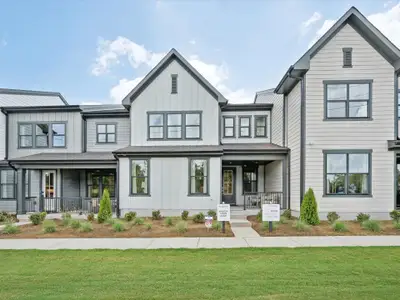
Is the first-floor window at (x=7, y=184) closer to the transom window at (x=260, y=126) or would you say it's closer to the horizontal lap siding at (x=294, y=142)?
the transom window at (x=260, y=126)

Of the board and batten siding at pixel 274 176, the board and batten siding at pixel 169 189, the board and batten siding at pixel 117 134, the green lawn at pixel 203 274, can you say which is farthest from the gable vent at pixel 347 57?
the board and batten siding at pixel 117 134

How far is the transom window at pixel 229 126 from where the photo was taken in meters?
18.5

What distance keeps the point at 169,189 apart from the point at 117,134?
570cm

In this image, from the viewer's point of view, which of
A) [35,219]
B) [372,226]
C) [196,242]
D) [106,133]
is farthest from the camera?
[106,133]

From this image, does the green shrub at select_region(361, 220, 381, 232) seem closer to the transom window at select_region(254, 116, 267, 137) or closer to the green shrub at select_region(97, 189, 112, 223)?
the transom window at select_region(254, 116, 267, 137)

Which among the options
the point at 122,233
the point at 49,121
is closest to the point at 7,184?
the point at 49,121

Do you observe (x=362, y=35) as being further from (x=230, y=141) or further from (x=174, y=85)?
(x=174, y=85)

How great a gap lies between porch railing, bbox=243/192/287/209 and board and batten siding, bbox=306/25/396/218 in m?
2.75

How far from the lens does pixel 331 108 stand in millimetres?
13414

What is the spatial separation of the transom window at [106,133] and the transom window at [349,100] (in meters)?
12.3

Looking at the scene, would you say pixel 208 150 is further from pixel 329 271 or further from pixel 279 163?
pixel 329 271

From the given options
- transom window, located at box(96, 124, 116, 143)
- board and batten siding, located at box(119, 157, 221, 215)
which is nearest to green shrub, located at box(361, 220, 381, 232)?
board and batten siding, located at box(119, 157, 221, 215)

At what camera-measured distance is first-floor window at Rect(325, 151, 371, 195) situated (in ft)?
43.5

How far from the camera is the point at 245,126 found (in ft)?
60.5
